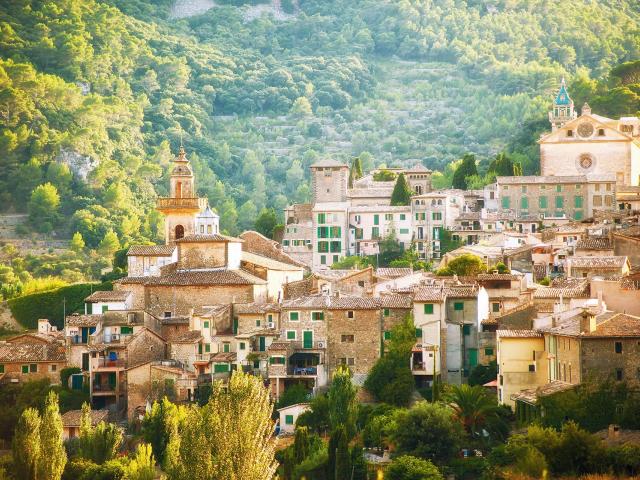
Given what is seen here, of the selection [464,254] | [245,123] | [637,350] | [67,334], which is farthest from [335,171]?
[245,123]

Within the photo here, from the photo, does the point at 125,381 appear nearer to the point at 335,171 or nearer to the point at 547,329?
the point at 547,329

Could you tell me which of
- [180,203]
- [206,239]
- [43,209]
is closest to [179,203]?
[180,203]

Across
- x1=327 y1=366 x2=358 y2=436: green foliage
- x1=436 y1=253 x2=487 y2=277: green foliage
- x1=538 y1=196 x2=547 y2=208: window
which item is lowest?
x1=327 y1=366 x2=358 y2=436: green foliage

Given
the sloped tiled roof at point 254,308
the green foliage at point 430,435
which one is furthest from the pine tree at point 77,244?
the green foliage at point 430,435

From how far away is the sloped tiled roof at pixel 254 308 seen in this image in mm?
67062

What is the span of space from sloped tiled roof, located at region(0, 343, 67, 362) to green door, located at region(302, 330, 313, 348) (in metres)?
11.0

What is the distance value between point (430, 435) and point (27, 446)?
14.0 meters

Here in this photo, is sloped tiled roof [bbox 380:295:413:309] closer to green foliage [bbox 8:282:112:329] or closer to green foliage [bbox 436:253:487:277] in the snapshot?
green foliage [bbox 436:253:487:277]

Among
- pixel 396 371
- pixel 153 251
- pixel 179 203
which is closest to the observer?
pixel 396 371

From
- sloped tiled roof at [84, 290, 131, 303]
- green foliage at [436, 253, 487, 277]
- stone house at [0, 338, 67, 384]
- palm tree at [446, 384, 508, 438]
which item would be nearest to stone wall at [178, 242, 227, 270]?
sloped tiled roof at [84, 290, 131, 303]

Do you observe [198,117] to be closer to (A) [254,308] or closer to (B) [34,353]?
(B) [34,353]

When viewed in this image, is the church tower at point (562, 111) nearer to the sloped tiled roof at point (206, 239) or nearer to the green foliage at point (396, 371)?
the sloped tiled roof at point (206, 239)

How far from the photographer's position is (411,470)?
2042 inches

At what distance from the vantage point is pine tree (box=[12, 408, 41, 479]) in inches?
2313
